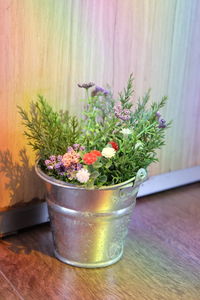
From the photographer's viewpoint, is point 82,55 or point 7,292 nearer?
point 7,292

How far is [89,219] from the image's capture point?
36.5 inches

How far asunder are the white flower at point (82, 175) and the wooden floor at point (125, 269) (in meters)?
0.24

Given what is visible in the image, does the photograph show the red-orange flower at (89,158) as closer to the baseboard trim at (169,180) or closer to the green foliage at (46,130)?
the green foliage at (46,130)

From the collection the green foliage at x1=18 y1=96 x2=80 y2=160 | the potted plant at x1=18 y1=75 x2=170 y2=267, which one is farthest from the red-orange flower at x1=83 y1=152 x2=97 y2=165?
the green foliage at x1=18 y1=96 x2=80 y2=160

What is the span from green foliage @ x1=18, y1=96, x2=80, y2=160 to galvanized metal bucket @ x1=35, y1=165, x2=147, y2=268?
0.06 metres

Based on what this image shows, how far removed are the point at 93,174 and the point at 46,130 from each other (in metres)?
0.20

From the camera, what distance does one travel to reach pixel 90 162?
0.85 meters

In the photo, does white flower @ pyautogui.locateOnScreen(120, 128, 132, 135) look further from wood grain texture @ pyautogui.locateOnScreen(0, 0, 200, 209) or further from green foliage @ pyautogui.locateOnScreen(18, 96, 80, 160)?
wood grain texture @ pyautogui.locateOnScreen(0, 0, 200, 209)

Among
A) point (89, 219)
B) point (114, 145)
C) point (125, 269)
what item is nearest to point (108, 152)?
point (114, 145)

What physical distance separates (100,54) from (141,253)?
0.53 meters

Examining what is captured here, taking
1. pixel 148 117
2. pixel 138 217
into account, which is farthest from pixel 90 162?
pixel 138 217

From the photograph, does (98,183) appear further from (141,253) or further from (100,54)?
(100,54)

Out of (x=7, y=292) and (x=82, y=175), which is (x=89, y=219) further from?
(x=7, y=292)

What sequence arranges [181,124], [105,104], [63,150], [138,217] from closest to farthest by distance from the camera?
[63,150] → [105,104] → [138,217] → [181,124]
